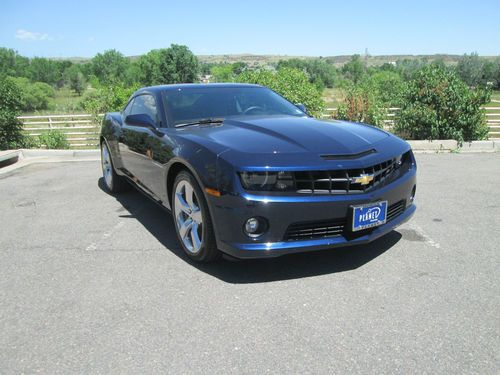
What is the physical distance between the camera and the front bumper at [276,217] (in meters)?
2.82

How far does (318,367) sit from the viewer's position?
217 centimetres

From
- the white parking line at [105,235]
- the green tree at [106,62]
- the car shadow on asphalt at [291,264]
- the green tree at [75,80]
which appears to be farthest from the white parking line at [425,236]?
the green tree at [106,62]

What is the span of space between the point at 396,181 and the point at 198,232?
1.59m

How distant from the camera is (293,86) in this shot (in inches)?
426

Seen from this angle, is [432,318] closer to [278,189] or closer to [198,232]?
[278,189]

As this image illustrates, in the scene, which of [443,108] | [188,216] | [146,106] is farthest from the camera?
[443,108]

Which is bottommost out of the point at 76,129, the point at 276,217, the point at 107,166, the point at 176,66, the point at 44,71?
the point at 76,129

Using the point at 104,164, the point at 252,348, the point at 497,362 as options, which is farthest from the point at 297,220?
the point at 104,164

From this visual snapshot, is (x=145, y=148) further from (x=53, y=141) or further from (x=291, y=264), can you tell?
(x=53, y=141)

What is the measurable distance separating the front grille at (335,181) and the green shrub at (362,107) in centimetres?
768

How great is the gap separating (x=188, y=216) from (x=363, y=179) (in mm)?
1409

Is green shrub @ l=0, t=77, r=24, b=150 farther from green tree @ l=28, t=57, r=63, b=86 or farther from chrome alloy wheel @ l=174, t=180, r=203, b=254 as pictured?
green tree @ l=28, t=57, r=63, b=86

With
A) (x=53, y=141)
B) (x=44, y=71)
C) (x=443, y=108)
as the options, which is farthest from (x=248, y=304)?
(x=44, y=71)

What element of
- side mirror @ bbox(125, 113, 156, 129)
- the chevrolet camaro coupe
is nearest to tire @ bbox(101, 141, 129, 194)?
side mirror @ bbox(125, 113, 156, 129)
